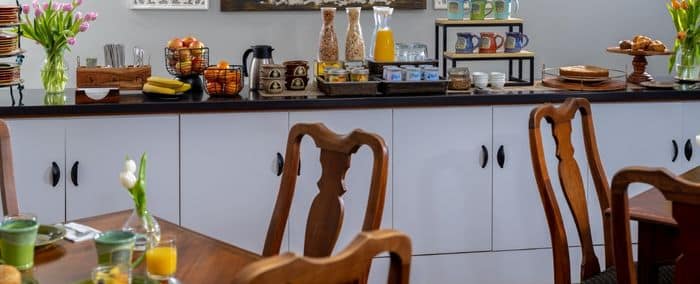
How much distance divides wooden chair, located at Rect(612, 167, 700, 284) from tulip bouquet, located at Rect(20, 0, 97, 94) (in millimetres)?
2332

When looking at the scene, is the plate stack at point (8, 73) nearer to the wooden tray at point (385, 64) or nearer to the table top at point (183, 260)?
the wooden tray at point (385, 64)

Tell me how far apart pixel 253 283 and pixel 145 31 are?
406 centimetres

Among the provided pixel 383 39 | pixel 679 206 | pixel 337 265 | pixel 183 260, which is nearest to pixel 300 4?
pixel 383 39

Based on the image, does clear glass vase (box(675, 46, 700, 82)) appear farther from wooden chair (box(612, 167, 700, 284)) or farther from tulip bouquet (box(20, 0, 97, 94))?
tulip bouquet (box(20, 0, 97, 94))

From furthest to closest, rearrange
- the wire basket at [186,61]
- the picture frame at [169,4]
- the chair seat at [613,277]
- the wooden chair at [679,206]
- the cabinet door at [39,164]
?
the picture frame at [169,4]
the wire basket at [186,61]
the cabinet door at [39,164]
the chair seat at [613,277]
the wooden chair at [679,206]

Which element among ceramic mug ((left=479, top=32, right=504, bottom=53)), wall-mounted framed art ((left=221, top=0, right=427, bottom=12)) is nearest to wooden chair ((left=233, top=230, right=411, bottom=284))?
ceramic mug ((left=479, top=32, right=504, bottom=53))

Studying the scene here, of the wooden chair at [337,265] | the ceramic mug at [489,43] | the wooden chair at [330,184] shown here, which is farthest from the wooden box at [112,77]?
the wooden chair at [337,265]

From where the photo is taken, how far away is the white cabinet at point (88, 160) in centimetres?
367

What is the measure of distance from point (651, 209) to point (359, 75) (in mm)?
1542

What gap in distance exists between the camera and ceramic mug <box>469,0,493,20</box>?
419cm

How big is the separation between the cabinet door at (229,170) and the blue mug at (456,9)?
2.90 feet

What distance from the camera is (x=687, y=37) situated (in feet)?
13.8

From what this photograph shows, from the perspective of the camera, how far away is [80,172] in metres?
3.74

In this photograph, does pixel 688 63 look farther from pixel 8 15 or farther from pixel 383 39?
pixel 8 15
